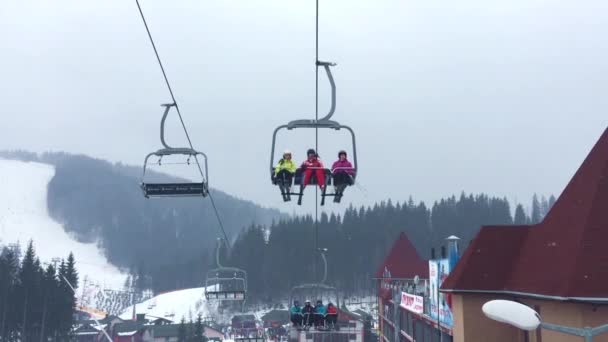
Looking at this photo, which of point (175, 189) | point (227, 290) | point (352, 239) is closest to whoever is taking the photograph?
point (175, 189)

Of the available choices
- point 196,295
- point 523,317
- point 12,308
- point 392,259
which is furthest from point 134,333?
point 523,317

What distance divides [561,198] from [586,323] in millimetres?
4931

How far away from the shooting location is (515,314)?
28.7 feet

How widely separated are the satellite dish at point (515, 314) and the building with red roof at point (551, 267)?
7.69m

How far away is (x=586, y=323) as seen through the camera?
50.5 feet

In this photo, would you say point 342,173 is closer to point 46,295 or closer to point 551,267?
point 551,267

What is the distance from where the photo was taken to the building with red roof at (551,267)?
1569cm

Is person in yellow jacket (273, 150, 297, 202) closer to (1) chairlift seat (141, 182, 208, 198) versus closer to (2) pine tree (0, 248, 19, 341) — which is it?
(1) chairlift seat (141, 182, 208, 198)

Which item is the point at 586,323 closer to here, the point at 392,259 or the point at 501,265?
the point at 501,265

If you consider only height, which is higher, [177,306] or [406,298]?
[406,298]

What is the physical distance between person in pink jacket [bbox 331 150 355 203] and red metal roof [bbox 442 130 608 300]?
714cm

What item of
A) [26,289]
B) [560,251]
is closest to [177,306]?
[26,289]

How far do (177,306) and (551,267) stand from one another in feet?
525

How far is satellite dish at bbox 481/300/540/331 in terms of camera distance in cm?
867
